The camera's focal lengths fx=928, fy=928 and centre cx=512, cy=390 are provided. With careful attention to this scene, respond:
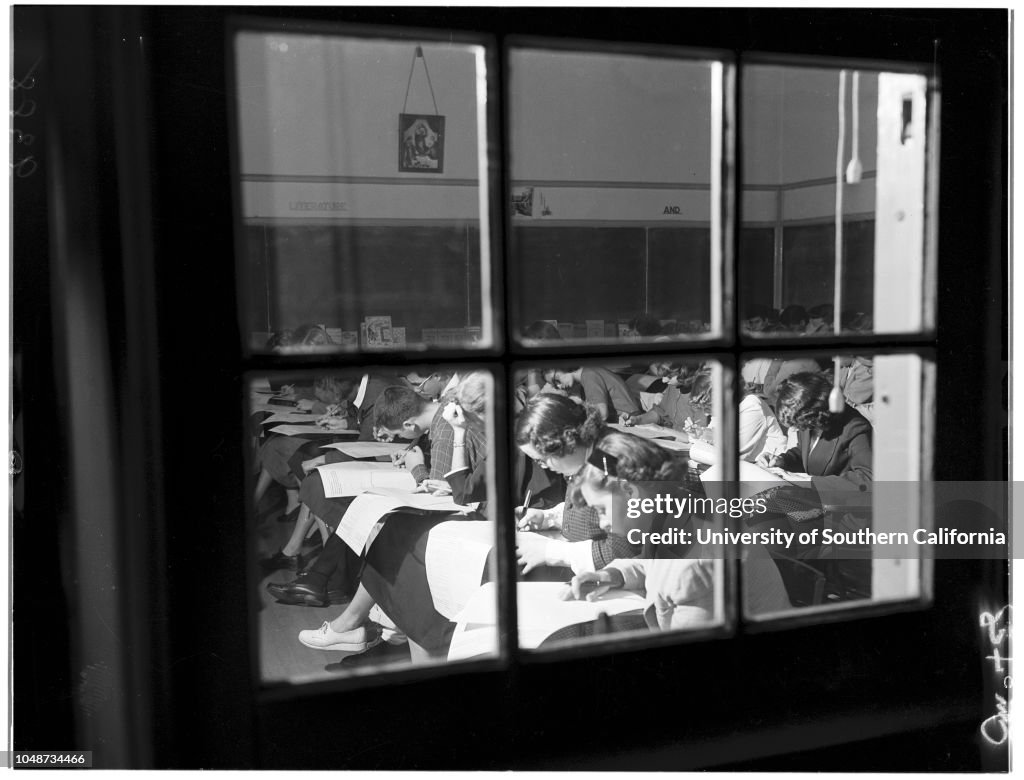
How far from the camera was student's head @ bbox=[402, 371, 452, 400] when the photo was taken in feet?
3.90

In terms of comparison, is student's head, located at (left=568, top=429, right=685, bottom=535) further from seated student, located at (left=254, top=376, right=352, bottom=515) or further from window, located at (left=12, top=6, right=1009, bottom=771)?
seated student, located at (left=254, top=376, right=352, bottom=515)

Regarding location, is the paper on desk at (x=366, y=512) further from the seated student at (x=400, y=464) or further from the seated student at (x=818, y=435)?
the seated student at (x=818, y=435)

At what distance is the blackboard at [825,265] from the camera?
1.25m

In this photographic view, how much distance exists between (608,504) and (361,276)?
439 millimetres

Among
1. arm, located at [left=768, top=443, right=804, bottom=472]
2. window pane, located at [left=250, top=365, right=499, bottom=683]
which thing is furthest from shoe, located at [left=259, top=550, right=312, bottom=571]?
arm, located at [left=768, top=443, right=804, bottom=472]

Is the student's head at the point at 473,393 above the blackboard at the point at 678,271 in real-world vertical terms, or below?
below

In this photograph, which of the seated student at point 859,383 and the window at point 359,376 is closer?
the window at point 359,376

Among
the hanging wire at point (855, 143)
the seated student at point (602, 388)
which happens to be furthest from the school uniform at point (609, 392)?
the hanging wire at point (855, 143)

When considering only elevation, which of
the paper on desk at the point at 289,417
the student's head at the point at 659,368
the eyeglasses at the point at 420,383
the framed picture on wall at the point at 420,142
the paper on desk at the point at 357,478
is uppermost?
the framed picture on wall at the point at 420,142

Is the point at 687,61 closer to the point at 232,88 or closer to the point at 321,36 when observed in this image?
the point at 321,36

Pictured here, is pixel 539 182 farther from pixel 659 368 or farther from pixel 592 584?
pixel 592 584

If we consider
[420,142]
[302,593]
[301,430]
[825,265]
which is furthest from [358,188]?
[825,265]

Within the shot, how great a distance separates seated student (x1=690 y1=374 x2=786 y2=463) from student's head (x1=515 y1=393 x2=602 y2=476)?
165mm

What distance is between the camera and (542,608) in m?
1.24
